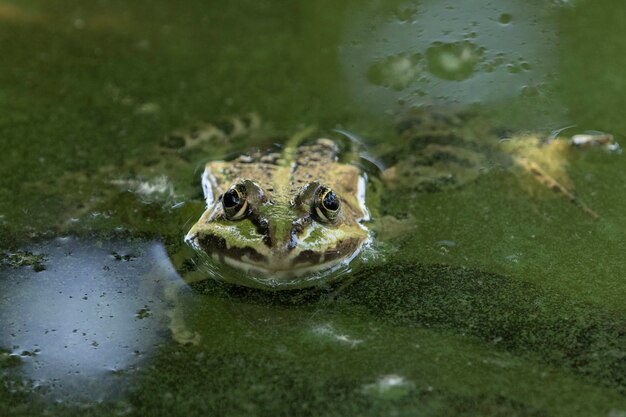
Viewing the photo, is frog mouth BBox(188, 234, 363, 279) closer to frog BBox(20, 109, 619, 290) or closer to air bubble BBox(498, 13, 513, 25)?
frog BBox(20, 109, 619, 290)

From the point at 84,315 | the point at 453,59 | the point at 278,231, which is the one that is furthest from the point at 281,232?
the point at 453,59

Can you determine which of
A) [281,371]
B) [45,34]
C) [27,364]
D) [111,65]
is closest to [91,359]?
[27,364]

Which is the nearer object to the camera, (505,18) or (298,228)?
(298,228)

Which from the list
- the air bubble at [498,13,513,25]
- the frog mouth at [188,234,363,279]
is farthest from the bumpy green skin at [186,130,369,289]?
the air bubble at [498,13,513,25]

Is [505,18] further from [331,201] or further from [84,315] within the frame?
[84,315]

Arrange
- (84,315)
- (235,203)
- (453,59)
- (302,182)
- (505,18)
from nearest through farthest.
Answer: (84,315), (235,203), (302,182), (453,59), (505,18)
